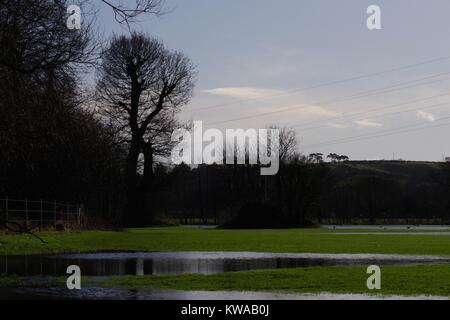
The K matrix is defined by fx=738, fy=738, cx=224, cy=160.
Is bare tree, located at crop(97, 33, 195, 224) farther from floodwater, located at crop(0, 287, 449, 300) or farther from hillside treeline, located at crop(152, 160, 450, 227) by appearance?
floodwater, located at crop(0, 287, 449, 300)

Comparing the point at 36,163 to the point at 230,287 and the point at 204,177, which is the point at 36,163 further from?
the point at 204,177

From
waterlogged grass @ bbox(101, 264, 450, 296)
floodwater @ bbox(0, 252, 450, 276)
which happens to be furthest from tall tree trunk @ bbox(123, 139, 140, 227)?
waterlogged grass @ bbox(101, 264, 450, 296)

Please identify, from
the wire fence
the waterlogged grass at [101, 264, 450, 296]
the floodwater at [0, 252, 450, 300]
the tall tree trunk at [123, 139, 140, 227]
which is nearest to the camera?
the floodwater at [0, 252, 450, 300]

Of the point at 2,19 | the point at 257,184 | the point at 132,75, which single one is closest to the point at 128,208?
the point at 132,75

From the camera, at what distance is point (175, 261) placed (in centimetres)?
2652

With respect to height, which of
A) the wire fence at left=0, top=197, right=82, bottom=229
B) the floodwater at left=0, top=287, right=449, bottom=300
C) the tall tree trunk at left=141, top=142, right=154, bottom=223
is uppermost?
the tall tree trunk at left=141, top=142, right=154, bottom=223

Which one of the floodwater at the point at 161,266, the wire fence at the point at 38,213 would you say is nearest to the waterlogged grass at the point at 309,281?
the floodwater at the point at 161,266

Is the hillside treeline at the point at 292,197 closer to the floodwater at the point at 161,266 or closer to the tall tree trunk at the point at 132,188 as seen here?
the tall tree trunk at the point at 132,188

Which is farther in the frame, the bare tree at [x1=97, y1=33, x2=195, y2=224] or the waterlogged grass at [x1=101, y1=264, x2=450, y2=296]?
the bare tree at [x1=97, y1=33, x2=195, y2=224]

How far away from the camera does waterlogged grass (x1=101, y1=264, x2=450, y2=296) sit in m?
16.6

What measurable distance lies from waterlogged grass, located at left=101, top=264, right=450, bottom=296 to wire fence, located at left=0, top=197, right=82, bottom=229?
2331cm

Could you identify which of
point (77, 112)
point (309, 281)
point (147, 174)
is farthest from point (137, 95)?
point (309, 281)

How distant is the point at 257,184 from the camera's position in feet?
397

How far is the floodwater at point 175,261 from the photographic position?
22.4m
